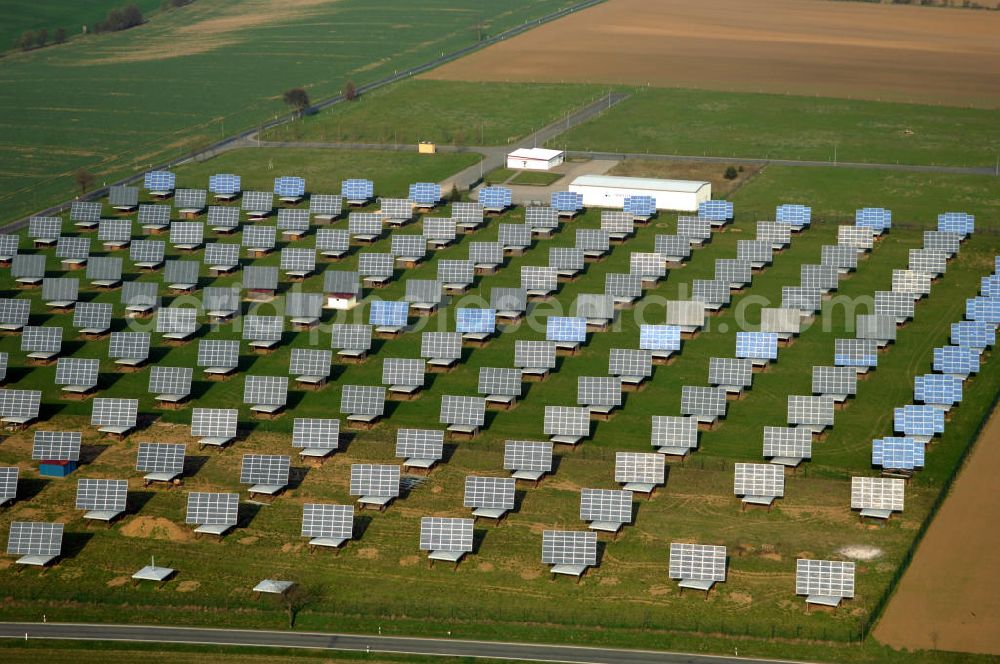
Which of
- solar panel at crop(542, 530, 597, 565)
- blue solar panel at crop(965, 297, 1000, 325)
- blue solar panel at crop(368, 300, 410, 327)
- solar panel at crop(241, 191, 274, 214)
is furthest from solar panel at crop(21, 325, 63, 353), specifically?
blue solar panel at crop(965, 297, 1000, 325)

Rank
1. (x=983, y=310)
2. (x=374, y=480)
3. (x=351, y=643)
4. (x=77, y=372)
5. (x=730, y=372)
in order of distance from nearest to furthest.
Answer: (x=351, y=643), (x=374, y=480), (x=730, y=372), (x=77, y=372), (x=983, y=310)

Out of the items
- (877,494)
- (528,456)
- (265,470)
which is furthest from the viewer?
(528,456)

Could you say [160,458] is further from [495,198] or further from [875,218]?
[875,218]

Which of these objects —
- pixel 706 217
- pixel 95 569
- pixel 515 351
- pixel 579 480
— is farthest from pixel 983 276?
pixel 95 569

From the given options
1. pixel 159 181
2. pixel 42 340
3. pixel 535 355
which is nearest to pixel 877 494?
pixel 535 355

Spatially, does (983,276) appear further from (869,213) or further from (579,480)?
(579,480)

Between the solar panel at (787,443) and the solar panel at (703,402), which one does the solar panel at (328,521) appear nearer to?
the solar panel at (703,402)
